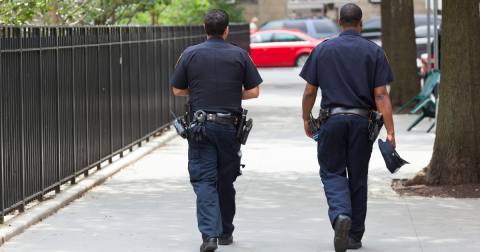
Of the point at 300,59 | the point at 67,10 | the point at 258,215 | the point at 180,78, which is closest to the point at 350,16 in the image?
the point at 180,78

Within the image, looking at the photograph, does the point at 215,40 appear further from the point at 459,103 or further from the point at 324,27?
the point at 324,27

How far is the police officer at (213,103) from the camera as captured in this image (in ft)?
17.9

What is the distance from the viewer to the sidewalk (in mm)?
5812

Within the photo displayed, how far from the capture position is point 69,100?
7984 mm

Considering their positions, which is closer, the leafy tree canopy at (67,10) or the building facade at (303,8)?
the leafy tree canopy at (67,10)

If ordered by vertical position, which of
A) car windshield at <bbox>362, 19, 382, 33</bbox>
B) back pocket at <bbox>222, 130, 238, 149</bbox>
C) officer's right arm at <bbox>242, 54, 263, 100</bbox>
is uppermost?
car windshield at <bbox>362, 19, 382, 33</bbox>

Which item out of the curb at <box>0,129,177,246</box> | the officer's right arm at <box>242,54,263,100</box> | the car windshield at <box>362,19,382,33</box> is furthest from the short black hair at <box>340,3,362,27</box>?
the car windshield at <box>362,19,382,33</box>

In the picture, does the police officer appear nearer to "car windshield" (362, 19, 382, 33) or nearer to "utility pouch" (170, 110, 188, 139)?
"utility pouch" (170, 110, 188, 139)

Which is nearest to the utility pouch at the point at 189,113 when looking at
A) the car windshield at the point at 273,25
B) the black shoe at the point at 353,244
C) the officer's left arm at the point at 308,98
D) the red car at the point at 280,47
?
the officer's left arm at the point at 308,98

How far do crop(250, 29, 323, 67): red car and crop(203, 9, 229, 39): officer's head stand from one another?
22.3 meters

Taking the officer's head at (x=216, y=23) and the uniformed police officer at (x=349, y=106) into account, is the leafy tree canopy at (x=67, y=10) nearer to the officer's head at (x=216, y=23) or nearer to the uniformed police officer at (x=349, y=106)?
the officer's head at (x=216, y=23)

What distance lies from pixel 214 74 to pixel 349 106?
3.31ft

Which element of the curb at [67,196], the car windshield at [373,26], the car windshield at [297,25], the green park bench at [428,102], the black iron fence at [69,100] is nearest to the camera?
the curb at [67,196]

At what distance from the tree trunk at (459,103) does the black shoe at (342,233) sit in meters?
2.97
